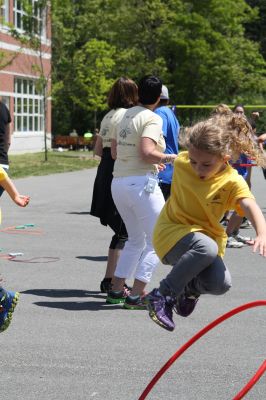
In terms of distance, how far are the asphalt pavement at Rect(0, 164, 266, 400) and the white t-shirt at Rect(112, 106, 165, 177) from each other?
135 centimetres

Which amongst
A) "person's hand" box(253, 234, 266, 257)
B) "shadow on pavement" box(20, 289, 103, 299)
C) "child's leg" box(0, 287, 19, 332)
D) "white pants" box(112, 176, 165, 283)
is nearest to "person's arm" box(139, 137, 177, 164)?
"white pants" box(112, 176, 165, 283)

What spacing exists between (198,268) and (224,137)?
2.70ft

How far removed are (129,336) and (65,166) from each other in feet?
90.7

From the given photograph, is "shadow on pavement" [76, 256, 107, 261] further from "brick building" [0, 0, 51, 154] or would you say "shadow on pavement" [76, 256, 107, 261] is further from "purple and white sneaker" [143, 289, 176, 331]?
"brick building" [0, 0, 51, 154]

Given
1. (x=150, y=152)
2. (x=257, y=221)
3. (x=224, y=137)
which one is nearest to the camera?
(x=257, y=221)

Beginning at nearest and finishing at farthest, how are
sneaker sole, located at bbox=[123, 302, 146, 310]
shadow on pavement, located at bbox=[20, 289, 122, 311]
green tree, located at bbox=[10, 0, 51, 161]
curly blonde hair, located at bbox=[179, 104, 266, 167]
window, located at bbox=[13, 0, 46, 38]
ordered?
curly blonde hair, located at bbox=[179, 104, 266, 167]
sneaker sole, located at bbox=[123, 302, 146, 310]
shadow on pavement, located at bbox=[20, 289, 122, 311]
green tree, located at bbox=[10, 0, 51, 161]
window, located at bbox=[13, 0, 46, 38]

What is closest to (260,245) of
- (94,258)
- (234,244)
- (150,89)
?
(150,89)

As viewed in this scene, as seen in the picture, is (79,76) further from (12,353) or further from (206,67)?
(12,353)

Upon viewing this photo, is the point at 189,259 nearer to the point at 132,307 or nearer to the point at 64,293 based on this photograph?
the point at 132,307

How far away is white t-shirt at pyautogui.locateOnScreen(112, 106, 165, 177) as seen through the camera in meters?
8.19

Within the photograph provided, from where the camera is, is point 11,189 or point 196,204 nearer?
point 196,204

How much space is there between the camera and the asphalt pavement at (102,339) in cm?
585

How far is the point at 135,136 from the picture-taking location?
27.2ft

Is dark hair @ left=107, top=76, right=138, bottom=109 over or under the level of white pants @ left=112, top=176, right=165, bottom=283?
over
